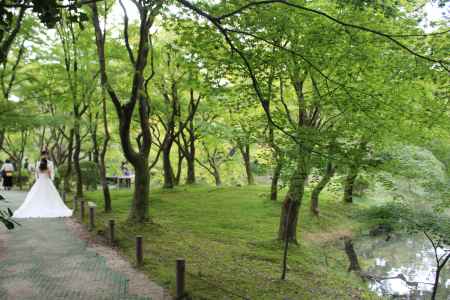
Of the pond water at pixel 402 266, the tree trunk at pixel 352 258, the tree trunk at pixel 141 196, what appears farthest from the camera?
the tree trunk at pixel 352 258

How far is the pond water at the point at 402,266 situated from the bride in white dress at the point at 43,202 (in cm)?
1066

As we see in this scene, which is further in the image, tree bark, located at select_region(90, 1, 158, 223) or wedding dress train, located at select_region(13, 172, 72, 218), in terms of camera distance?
wedding dress train, located at select_region(13, 172, 72, 218)

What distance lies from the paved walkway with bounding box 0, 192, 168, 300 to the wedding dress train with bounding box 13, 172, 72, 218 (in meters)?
2.57

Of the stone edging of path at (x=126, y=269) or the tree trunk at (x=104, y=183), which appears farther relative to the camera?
the tree trunk at (x=104, y=183)

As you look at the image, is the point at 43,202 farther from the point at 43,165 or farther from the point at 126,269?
the point at 126,269

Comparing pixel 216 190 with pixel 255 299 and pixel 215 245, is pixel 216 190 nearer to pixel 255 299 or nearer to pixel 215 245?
pixel 215 245

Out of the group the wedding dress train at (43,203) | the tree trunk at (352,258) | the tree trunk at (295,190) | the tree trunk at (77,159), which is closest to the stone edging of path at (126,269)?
the wedding dress train at (43,203)

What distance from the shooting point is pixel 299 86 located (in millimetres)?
10750

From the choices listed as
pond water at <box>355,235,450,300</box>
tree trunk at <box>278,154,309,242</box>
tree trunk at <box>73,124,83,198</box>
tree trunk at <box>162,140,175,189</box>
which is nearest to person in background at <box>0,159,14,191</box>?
tree trunk at <box>73,124,83,198</box>

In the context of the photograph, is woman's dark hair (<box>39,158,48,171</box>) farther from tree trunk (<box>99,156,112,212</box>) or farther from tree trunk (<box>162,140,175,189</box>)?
tree trunk (<box>162,140,175,189</box>)

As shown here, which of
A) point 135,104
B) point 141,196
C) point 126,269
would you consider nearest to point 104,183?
point 141,196

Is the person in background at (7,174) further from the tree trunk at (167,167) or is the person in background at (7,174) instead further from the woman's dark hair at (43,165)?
the woman's dark hair at (43,165)

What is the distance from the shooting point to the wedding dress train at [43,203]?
44.3 feet

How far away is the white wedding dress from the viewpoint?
44.3ft
